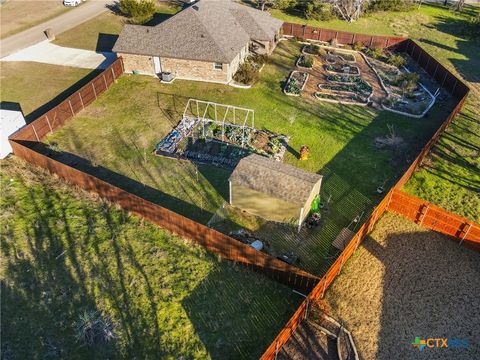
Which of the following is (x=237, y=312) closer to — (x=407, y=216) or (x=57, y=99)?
(x=407, y=216)

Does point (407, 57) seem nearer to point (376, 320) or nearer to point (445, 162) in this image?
point (445, 162)

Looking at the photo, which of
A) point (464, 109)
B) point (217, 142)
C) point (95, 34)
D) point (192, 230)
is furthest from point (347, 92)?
point (95, 34)

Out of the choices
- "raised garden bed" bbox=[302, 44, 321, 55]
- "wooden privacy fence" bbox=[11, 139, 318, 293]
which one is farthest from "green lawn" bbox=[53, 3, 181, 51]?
"wooden privacy fence" bbox=[11, 139, 318, 293]

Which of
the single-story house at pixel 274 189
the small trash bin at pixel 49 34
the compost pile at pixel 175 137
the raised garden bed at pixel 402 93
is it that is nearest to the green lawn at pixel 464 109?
the raised garden bed at pixel 402 93

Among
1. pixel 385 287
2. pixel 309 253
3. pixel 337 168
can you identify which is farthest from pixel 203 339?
pixel 337 168

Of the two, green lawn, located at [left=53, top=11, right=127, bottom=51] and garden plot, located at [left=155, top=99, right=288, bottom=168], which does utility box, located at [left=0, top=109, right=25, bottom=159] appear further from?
green lawn, located at [left=53, top=11, right=127, bottom=51]

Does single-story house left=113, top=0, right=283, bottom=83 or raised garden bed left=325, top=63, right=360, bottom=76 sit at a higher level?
single-story house left=113, top=0, right=283, bottom=83
